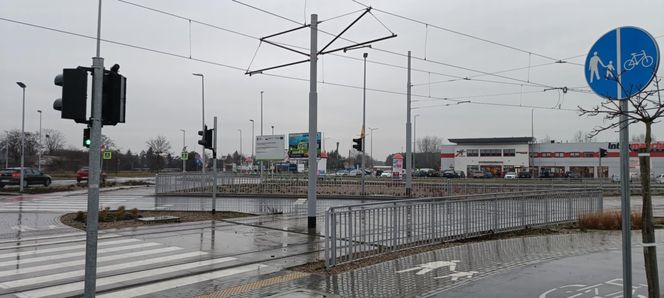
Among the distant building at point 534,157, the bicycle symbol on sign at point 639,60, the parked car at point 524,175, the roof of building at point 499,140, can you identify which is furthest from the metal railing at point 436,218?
the roof of building at point 499,140

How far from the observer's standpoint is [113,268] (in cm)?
887

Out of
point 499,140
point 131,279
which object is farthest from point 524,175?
point 131,279

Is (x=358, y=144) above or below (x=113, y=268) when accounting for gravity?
above

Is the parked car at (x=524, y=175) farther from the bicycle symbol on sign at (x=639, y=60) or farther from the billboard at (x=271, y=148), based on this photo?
the bicycle symbol on sign at (x=639, y=60)

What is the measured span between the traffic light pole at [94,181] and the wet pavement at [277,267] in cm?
161

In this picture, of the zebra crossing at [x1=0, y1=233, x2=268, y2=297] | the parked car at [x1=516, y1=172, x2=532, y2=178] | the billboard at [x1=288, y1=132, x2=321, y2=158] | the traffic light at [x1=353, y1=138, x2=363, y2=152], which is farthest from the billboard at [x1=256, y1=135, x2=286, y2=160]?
the parked car at [x1=516, y1=172, x2=532, y2=178]

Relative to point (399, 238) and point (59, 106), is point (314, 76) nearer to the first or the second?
point (399, 238)

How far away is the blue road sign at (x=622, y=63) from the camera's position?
12.8 feet

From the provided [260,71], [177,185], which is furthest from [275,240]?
[177,185]

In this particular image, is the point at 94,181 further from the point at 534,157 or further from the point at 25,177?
the point at 534,157

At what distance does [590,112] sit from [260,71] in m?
12.1

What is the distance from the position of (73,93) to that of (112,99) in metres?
0.46

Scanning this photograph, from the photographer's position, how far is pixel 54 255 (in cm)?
1010

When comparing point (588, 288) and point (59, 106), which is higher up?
point (59, 106)
